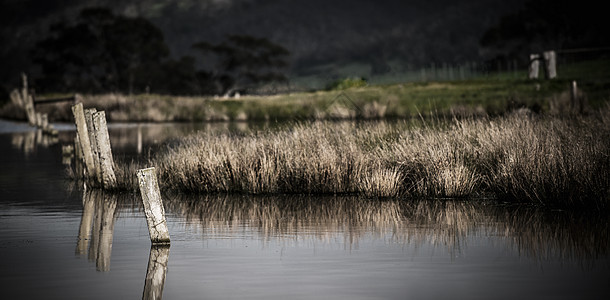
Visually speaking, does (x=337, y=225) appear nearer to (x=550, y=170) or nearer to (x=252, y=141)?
(x=550, y=170)

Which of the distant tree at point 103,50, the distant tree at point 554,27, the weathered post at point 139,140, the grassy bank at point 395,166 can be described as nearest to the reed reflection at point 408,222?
the grassy bank at point 395,166

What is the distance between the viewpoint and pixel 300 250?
565 inches

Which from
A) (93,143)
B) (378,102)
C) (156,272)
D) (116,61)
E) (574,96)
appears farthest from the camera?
(116,61)

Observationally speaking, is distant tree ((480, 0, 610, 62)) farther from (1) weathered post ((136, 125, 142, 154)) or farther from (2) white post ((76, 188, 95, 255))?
(2) white post ((76, 188, 95, 255))

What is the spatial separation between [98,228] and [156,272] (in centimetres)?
465

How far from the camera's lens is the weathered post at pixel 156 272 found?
37.6 feet

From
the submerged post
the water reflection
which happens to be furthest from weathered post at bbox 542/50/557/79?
the submerged post

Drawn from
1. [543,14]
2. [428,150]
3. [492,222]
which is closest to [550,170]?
[492,222]

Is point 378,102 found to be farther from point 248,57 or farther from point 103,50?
point 248,57

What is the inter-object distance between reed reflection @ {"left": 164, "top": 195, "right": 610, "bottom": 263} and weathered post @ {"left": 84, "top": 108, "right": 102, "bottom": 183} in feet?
7.66

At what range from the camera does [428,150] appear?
68.2ft

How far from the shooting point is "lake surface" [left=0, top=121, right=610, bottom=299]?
38.3 ft

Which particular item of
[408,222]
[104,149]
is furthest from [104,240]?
[104,149]

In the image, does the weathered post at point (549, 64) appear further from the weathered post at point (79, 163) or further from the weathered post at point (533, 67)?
the weathered post at point (79, 163)
